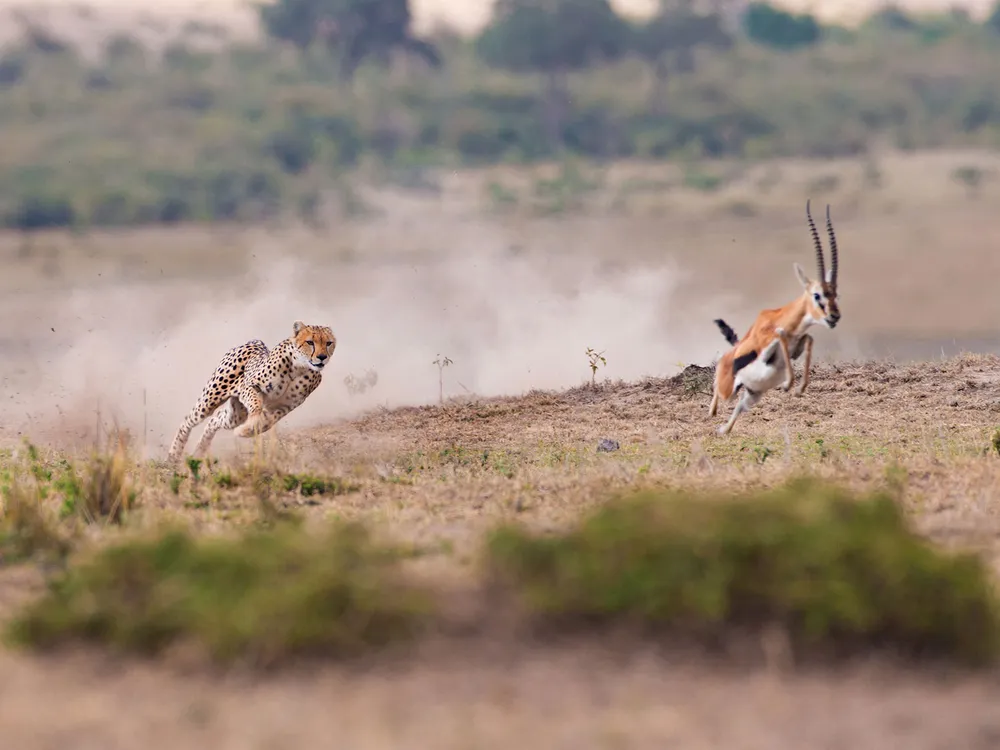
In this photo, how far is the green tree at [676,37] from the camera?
57.8 meters

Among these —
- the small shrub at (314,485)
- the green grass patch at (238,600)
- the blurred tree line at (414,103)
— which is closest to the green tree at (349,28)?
the blurred tree line at (414,103)

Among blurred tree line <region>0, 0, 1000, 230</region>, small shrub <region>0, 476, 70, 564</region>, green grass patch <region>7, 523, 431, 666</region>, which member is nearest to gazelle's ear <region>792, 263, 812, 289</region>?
small shrub <region>0, 476, 70, 564</region>

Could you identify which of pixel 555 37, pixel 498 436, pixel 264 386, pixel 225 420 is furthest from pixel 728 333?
pixel 555 37

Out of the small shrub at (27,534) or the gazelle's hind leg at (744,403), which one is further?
the gazelle's hind leg at (744,403)

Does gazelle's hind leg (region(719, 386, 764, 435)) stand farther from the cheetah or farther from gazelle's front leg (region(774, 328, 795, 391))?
the cheetah

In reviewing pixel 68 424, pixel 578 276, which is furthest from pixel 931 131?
pixel 68 424

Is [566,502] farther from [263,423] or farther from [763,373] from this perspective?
[263,423]

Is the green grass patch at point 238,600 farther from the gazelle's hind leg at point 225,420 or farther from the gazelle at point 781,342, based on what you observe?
the gazelle's hind leg at point 225,420

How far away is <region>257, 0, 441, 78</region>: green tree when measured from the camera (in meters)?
56.2

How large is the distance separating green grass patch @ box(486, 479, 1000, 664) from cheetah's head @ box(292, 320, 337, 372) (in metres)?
6.99

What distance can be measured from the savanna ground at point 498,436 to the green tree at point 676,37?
17339 millimetres

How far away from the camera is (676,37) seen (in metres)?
59.7

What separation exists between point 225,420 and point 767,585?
800 centimetres

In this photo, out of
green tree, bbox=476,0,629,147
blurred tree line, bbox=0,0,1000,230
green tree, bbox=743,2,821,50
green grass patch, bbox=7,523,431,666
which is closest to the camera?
green grass patch, bbox=7,523,431,666
